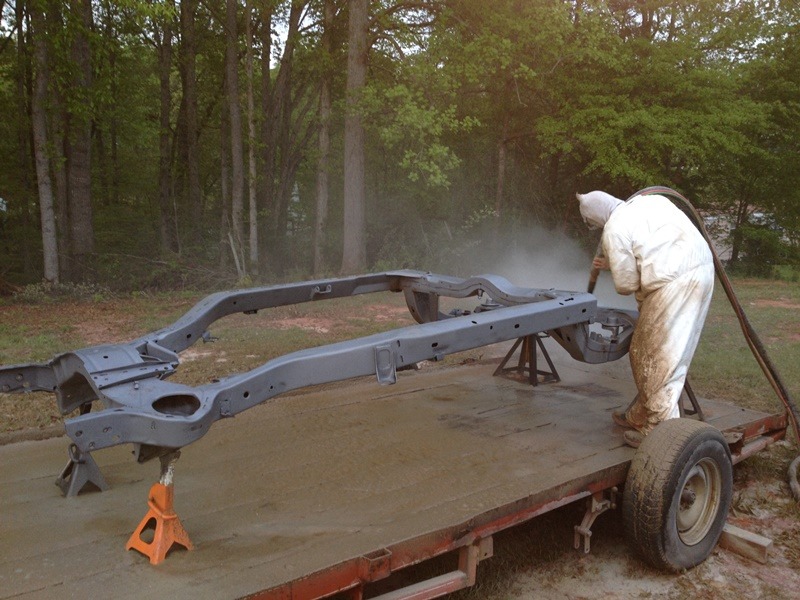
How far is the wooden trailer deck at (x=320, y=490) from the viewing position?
2.55 metres

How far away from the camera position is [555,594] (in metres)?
3.55

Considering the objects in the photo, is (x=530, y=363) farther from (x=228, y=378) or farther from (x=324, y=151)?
(x=324, y=151)

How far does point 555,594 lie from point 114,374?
2.46m

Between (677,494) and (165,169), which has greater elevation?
(165,169)

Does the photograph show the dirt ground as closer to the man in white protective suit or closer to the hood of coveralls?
the man in white protective suit

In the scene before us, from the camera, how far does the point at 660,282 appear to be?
13.0 ft

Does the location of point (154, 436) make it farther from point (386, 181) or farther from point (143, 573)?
point (386, 181)

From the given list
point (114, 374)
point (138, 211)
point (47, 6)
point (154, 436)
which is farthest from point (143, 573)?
point (138, 211)

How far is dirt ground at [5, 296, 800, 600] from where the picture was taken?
3586 mm

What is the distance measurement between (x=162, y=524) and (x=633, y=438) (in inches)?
106

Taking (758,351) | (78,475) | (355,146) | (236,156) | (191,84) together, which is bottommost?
(78,475)

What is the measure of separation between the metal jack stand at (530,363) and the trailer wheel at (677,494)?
5.58ft

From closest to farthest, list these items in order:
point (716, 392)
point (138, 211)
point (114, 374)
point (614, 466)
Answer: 1. point (114, 374)
2. point (614, 466)
3. point (716, 392)
4. point (138, 211)

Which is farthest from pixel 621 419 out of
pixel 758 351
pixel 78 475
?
pixel 78 475
